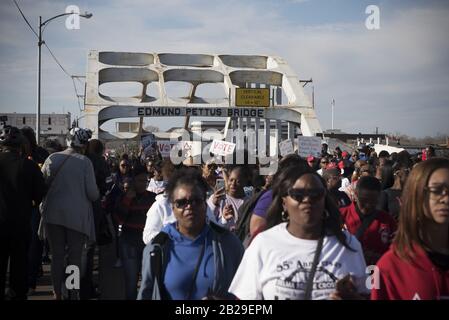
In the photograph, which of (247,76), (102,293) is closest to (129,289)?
(102,293)

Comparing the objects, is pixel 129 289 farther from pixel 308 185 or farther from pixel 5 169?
pixel 308 185

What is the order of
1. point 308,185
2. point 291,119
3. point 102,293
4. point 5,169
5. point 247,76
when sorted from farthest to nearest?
point 247,76, point 291,119, point 102,293, point 5,169, point 308,185

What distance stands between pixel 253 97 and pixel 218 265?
2444 centimetres

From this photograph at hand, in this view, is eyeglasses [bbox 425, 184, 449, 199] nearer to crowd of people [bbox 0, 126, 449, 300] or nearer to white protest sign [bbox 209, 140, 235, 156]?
crowd of people [bbox 0, 126, 449, 300]

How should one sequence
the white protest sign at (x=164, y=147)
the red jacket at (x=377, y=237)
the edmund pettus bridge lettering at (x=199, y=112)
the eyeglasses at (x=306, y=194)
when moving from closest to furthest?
the eyeglasses at (x=306, y=194)
the red jacket at (x=377, y=237)
the white protest sign at (x=164, y=147)
the edmund pettus bridge lettering at (x=199, y=112)

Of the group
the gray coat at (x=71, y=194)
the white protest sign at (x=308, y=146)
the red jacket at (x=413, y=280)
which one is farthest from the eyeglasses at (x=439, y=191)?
the white protest sign at (x=308, y=146)

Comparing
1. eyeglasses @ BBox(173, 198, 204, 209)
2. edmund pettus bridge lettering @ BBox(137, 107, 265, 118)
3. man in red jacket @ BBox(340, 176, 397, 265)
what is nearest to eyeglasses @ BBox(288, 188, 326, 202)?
eyeglasses @ BBox(173, 198, 204, 209)

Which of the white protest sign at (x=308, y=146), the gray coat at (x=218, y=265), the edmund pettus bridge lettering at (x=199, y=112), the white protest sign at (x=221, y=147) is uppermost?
the edmund pettus bridge lettering at (x=199, y=112)

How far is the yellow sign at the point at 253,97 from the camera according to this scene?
88.9 ft

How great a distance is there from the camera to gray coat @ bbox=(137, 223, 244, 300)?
3303mm

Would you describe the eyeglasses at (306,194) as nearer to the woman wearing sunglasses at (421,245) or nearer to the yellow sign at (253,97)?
the woman wearing sunglasses at (421,245)

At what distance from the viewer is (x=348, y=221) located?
15.7ft
